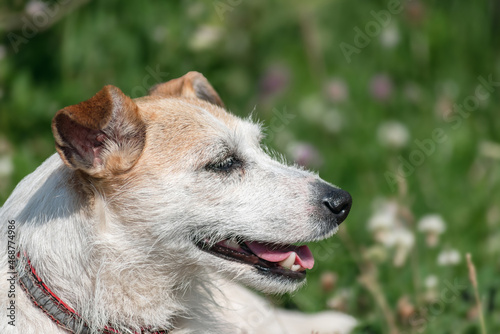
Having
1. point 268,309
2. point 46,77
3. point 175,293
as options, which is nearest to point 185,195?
point 175,293

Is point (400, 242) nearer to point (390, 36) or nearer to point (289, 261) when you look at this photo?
point (289, 261)

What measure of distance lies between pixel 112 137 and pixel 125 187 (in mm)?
218

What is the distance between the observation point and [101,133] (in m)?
2.69

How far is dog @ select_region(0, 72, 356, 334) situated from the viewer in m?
2.60

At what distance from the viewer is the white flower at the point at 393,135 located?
549 centimetres

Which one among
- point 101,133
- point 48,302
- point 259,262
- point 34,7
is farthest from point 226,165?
point 34,7

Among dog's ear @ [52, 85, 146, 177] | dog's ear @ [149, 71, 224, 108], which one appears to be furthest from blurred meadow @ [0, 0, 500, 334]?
dog's ear @ [52, 85, 146, 177]

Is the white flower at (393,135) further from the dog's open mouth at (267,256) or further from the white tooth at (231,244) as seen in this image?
the white tooth at (231,244)

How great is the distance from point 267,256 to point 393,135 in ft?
9.66

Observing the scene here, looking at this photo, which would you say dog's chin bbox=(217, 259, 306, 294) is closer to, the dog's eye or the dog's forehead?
the dog's eye

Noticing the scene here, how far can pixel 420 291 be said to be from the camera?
3.76 metres

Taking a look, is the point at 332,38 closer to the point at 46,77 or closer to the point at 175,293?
the point at 46,77

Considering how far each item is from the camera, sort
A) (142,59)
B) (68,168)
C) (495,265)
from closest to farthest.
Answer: (68,168), (495,265), (142,59)

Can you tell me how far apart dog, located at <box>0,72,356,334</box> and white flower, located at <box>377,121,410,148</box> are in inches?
107
